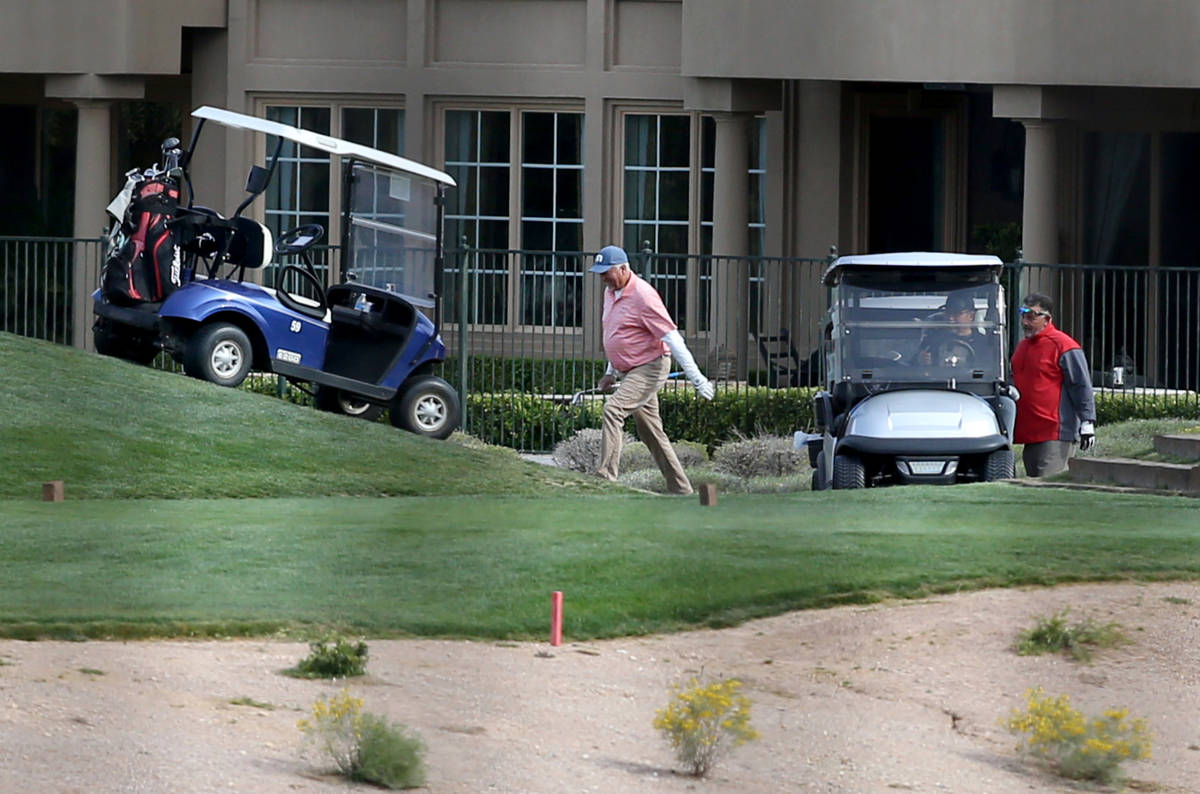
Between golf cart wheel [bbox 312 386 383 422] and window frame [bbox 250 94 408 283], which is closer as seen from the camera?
golf cart wheel [bbox 312 386 383 422]

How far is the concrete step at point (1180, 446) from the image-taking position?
9727mm

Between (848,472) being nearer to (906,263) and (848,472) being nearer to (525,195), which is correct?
(906,263)

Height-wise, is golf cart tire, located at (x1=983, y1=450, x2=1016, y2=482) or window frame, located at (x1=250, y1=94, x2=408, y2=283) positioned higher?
window frame, located at (x1=250, y1=94, x2=408, y2=283)

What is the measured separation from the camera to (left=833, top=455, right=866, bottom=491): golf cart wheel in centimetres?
1011

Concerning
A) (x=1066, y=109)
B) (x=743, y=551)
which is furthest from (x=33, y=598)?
(x=1066, y=109)

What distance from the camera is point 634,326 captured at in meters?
10.8

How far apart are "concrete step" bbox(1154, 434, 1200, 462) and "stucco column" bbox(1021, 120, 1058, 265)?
533cm

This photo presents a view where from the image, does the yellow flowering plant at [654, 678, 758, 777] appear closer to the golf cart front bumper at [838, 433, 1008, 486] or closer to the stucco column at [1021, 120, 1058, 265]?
the golf cart front bumper at [838, 433, 1008, 486]

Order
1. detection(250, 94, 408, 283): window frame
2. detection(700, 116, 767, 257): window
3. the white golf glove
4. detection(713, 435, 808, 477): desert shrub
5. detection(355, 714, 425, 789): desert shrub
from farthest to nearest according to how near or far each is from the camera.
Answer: detection(700, 116, 767, 257): window, detection(250, 94, 408, 283): window frame, detection(713, 435, 808, 477): desert shrub, the white golf glove, detection(355, 714, 425, 789): desert shrub

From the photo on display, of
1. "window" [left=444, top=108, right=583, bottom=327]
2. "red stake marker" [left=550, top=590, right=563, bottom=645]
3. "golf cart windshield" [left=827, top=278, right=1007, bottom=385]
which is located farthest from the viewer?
"window" [left=444, top=108, right=583, bottom=327]

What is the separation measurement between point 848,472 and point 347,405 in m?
3.13

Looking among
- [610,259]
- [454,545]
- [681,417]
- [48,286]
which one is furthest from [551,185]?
[454,545]

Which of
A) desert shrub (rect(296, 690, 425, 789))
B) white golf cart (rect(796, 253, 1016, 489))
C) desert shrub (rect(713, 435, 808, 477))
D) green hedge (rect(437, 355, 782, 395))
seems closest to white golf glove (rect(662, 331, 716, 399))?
white golf cart (rect(796, 253, 1016, 489))

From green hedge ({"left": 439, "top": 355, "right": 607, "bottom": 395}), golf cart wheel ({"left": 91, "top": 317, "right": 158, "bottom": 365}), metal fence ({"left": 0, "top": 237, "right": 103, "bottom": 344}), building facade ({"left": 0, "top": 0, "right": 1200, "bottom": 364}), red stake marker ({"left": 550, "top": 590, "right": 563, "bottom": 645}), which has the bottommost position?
red stake marker ({"left": 550, "top": 590, "right": 563, "bottom": 645})
